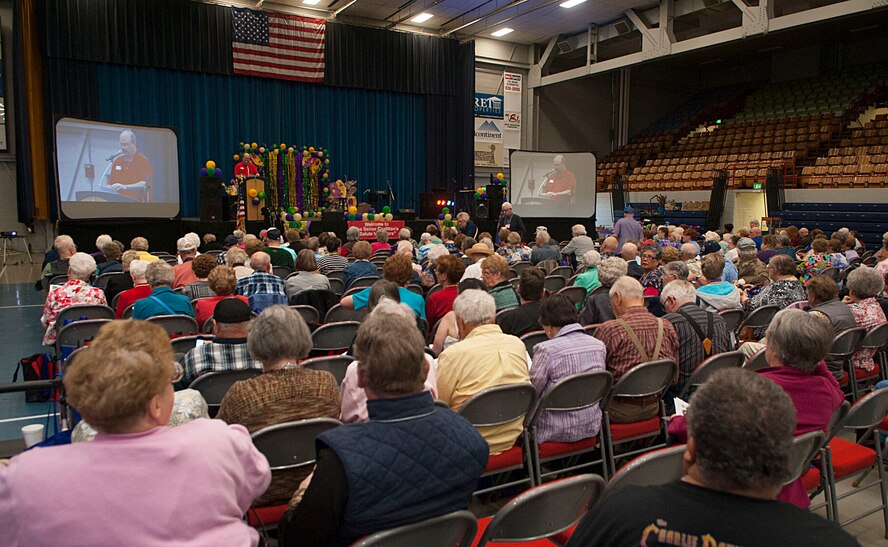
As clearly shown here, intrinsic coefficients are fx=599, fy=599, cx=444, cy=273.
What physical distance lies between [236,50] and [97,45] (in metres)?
3.06

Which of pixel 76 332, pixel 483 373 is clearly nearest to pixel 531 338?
pixel 483 373

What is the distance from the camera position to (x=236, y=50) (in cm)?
1498

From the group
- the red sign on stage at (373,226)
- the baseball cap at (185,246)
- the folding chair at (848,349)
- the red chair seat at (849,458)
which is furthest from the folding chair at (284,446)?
the red sign on stage at (373,226)

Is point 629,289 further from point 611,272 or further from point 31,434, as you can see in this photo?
point 31,434

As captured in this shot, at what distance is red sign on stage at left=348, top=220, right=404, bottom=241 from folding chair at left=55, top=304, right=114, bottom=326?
7.86 m

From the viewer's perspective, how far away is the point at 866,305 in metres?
4.17

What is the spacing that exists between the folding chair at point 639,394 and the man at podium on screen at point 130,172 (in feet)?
35.0

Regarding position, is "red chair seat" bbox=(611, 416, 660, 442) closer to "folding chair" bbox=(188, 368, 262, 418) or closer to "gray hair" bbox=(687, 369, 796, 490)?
"folding chair" bbox=(188, 368, 262, 418)

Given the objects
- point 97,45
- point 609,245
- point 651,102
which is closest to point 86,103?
point 97,45

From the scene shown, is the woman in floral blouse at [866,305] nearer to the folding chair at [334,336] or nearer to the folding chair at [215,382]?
the folding chair at [334,336]

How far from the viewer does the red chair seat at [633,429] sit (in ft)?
10.2

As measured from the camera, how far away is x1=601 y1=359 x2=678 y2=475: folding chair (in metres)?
2.95

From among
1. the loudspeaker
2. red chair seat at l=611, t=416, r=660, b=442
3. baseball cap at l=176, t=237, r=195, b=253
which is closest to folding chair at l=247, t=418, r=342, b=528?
red chair seat at l=611, t=416, r=660, b=442

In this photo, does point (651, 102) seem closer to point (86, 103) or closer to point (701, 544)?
point (86, 103)
